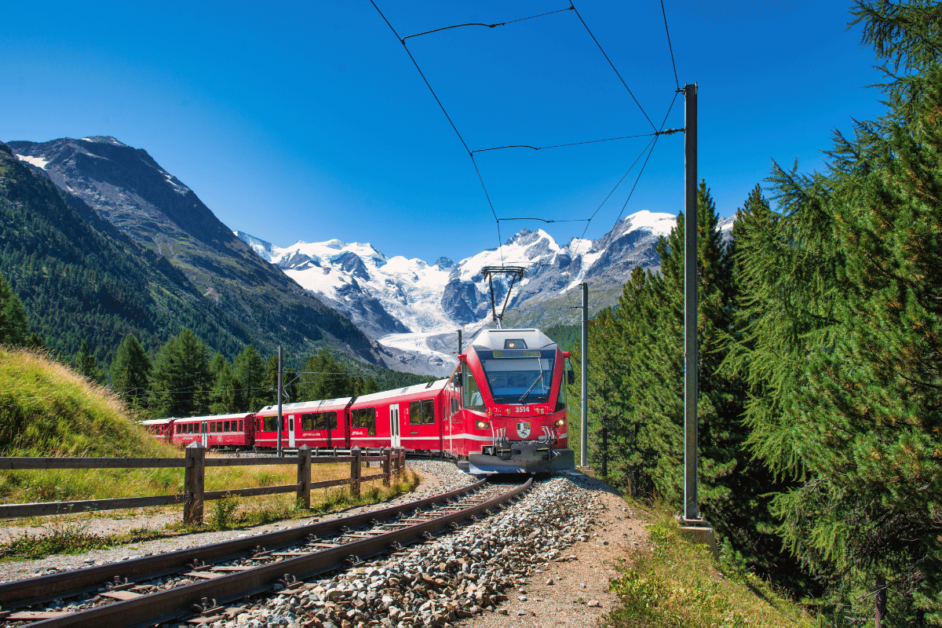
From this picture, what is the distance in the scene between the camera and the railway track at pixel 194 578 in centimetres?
394

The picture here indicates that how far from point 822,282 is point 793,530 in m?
4.29

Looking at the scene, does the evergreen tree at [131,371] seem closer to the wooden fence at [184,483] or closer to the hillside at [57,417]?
the hillside at [57,417]

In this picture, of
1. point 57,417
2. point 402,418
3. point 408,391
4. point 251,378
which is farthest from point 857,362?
point 251,378

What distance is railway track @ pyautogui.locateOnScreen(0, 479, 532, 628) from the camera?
12.9 ft

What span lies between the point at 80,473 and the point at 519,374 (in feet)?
31.8

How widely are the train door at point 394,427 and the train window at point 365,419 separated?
193cm

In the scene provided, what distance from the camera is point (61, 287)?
143750 mm

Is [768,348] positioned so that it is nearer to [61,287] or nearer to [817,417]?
[817,417]

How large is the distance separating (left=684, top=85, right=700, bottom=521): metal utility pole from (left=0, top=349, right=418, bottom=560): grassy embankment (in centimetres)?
642

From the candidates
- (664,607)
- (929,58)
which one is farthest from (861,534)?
(929,58)

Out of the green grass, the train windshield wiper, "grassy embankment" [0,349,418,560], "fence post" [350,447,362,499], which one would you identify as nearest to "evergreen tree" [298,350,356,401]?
"grassy embankment" [0,349,418,560]

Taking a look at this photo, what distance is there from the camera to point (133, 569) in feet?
16.3

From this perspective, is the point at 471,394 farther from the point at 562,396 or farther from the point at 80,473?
the point at 80,473

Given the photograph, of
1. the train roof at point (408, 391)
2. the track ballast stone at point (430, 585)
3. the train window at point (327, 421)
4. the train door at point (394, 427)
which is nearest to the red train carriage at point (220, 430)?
the train window at point (327, 421)
